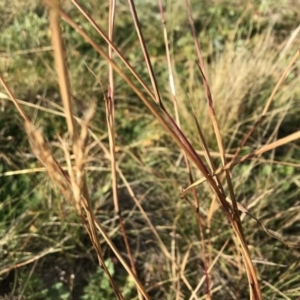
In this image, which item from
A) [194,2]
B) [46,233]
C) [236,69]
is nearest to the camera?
[46,233]

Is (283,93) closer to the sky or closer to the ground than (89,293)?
A: closer to the sky

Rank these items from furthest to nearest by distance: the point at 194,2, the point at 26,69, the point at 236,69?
the point at 194,2 → the point at 26,69 → the point at 236,69

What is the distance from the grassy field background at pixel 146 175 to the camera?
4.40 feet

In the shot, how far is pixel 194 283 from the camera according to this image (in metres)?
1.35

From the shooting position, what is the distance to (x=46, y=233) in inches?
56.6

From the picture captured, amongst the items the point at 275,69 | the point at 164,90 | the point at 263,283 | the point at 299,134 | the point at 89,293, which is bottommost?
the point at 89,293

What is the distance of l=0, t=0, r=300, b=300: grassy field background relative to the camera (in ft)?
4.40

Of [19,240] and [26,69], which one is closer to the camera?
[19,240]

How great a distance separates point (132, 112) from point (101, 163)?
1.29 feet

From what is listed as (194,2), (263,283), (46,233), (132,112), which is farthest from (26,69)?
(263,283)

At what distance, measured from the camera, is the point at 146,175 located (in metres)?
1.64

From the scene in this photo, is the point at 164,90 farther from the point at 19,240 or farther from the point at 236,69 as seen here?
the point at 19,240

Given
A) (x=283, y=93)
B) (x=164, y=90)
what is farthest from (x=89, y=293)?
(x=283, y=93)

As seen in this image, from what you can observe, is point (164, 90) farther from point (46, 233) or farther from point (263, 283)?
point (263, 283)
